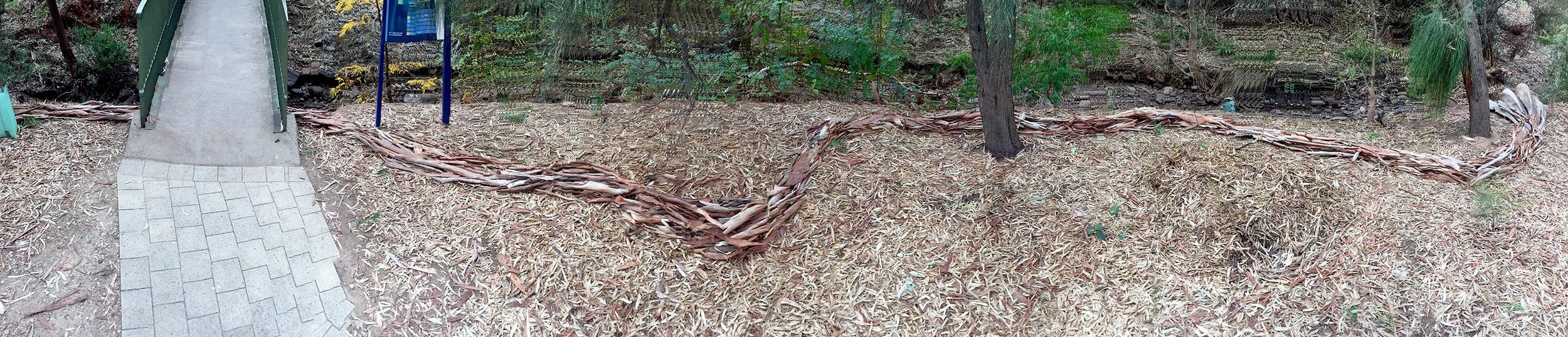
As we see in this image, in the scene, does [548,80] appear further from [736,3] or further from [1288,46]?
[1288,46]

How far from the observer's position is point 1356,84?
8.10 meters

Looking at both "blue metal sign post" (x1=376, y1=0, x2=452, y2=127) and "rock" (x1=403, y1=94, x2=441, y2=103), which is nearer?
"blue metal sign post" (x1=376, y1=0, x2=452, y2=127)

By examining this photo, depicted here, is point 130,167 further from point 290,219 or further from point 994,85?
point 994,85

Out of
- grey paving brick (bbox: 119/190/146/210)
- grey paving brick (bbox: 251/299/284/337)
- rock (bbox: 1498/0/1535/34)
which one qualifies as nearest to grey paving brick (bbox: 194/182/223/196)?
grey paving brick (bbox: 119/190/146/210)

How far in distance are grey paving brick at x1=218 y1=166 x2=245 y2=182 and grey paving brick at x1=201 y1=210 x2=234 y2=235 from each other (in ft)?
1.25

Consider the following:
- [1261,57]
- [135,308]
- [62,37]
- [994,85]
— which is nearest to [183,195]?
[135,308]

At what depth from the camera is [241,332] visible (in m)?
3.12

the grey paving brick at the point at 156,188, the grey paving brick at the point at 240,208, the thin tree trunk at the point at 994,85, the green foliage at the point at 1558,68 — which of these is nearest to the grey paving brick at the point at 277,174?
the grey paving brick at the point at 240,208

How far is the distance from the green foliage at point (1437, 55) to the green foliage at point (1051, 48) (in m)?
2.26

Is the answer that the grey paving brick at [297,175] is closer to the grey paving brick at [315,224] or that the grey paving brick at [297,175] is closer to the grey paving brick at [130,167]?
the grey paving brick at [315,224]

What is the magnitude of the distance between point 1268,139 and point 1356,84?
14.5 feet

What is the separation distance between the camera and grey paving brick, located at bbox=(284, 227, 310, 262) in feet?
11.8

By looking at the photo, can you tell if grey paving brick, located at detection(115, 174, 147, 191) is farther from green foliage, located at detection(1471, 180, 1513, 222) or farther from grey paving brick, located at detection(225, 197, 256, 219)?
green foliage, located at detection(1471, 180, 1513, 222)

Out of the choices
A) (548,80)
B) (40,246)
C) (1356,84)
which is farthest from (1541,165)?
(40,246)
